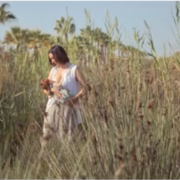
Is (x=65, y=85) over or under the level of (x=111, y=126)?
over

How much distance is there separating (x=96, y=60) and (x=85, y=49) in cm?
30

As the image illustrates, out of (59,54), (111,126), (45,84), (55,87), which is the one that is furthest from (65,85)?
(111,126)

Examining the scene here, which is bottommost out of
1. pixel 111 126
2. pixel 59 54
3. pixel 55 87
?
pixel 111 126

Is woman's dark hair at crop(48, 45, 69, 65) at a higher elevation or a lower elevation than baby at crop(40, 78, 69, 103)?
higher

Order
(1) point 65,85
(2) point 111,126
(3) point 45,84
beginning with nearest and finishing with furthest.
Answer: (2) point 111,126 → (3) point 45,84 → (1) point 65,85

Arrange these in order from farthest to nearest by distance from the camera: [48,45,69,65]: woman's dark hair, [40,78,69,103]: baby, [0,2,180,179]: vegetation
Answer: [48,45,69,65]: woman's dark hair
[40,78,69,103]: baby
[0,2,180,179]: vegetation

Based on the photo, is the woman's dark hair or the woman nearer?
the woman

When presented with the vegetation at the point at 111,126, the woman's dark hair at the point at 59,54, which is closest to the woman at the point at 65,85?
the woman's dark hair at the point at 59,54

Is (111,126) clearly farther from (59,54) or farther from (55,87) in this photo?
(59,54)

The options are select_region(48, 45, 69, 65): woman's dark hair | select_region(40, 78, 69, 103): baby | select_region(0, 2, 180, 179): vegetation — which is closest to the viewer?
select_region(0, 2, 180, 179): vegetation

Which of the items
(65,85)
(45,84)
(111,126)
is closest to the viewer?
(111,126)

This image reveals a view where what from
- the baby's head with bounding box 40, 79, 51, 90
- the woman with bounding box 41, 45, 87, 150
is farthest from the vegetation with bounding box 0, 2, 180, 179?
the baby's head with bounding box 40, 79, 51, 90

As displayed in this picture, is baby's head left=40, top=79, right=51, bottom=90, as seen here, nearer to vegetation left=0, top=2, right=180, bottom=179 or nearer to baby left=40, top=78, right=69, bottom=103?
baby left=40, top=78, right=69, bottom=103

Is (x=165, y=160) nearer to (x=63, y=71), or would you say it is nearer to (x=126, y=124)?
(x=126, y=124)
